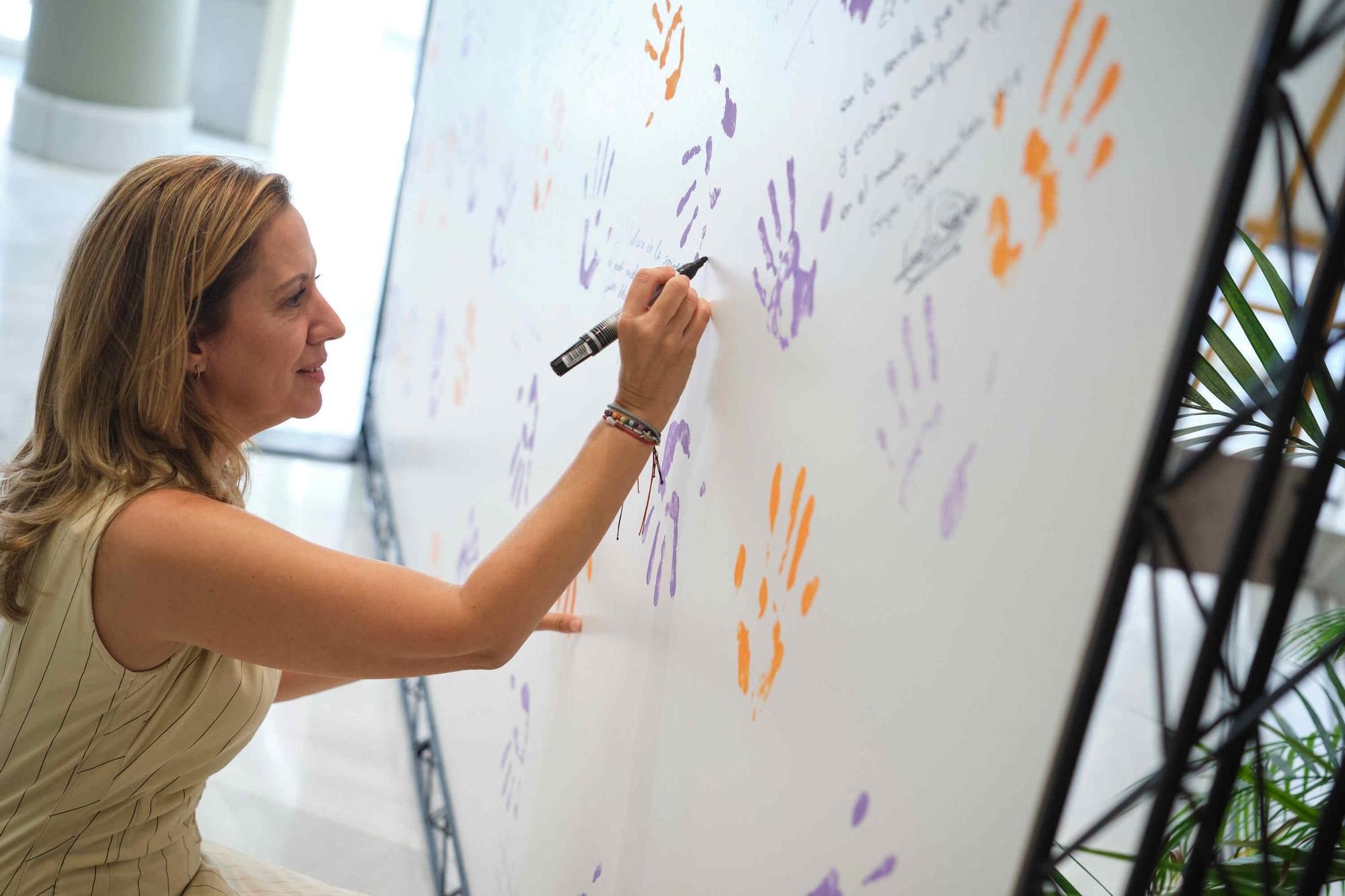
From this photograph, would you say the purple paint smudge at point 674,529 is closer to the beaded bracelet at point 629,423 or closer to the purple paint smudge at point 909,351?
the beaded bracelet at point 629,423

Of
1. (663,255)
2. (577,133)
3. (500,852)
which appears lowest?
(500,852)

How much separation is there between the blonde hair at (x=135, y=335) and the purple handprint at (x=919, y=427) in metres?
0.72

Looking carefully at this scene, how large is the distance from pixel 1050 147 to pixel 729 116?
0.50 meters

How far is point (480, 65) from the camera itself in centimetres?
254

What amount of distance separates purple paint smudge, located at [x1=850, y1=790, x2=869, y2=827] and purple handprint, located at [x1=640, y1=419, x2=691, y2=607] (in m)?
0.40

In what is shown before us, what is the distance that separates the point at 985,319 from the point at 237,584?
2.31 feet

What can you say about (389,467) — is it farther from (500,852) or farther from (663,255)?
(663,255)

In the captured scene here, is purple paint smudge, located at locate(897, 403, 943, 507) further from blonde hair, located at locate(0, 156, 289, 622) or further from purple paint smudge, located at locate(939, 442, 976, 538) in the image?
blonde hair, located at locate(0, 156, 289, 622)

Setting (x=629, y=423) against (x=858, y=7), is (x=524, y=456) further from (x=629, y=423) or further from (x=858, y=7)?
(x=858, y=7)

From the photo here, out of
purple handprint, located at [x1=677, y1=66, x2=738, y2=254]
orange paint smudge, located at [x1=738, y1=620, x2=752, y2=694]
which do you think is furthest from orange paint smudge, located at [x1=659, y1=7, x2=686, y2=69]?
orange paint smudge, located at [x1=738, y1=620, x2=752, y2=694]

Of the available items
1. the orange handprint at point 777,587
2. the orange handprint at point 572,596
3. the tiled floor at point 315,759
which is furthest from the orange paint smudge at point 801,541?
the tiled floor at point 315,759

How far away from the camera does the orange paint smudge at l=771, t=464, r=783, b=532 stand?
1029 mm

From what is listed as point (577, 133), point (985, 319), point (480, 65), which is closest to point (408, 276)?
point (480, 65)

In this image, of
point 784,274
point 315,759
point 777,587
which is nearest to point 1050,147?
point 784,274
